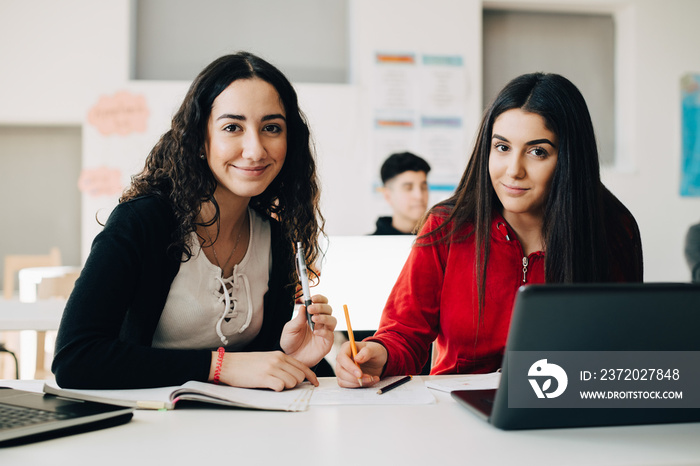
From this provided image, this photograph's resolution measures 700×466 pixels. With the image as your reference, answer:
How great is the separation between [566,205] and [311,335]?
575 millimetres

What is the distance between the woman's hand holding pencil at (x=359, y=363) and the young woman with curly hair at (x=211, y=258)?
0.07 meters

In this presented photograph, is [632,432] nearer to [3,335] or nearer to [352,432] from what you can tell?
[352,432]

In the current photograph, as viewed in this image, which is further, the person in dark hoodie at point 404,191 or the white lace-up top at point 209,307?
the person in dark hoodie at point 404,191

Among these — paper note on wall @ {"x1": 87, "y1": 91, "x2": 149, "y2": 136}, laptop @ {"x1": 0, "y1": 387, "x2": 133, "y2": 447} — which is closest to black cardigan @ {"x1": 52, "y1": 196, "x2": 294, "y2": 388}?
laptop @ {"x1": 0, "y1": 387, "x2": 133, "y2": 447}

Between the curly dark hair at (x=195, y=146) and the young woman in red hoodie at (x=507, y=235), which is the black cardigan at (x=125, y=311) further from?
the young woman in red hoodie at (x=507, y=235)

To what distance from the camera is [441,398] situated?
3.00 ft

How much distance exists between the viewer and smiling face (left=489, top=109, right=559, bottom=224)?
1.22 metres

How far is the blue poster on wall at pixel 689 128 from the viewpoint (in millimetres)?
4324

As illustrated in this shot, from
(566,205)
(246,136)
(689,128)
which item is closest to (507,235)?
(566,205)

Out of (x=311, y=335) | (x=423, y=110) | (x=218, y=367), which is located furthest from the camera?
(x=423, y=110)

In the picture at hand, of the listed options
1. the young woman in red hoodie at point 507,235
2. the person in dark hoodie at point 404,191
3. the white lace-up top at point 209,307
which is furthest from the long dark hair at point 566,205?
the person in dark hoodie at point 404,191

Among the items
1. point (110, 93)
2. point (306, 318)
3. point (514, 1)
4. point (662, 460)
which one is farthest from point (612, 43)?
point (662, 460)

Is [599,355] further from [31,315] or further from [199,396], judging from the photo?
[31,315]

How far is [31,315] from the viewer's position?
1.76 m
